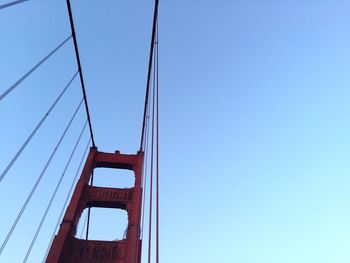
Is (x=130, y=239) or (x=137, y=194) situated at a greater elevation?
(x=137, y=194)

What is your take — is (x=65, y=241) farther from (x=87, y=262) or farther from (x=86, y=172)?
(x=86, y=172)

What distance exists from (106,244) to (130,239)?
1.00 meters

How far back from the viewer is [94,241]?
11.1 metres

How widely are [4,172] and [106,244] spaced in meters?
5.36

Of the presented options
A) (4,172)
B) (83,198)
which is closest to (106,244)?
(83,198)

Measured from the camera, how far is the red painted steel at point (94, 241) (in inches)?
409

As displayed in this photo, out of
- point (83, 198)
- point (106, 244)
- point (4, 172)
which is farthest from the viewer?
point (83, 198)

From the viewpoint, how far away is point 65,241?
10.4 m

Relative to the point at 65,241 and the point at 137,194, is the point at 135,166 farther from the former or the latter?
the point at 65,241

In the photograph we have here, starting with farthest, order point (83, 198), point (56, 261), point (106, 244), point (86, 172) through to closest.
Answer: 1. point (86, 172)
2. point (83, 198)
3. point (106, 244)
4. point (56, 261)

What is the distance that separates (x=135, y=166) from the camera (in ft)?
51.9

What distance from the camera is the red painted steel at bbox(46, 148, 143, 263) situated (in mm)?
10383

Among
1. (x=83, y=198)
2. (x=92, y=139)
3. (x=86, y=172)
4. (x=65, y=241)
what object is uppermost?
(x=92, y=139)

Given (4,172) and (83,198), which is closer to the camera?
(4,172)
